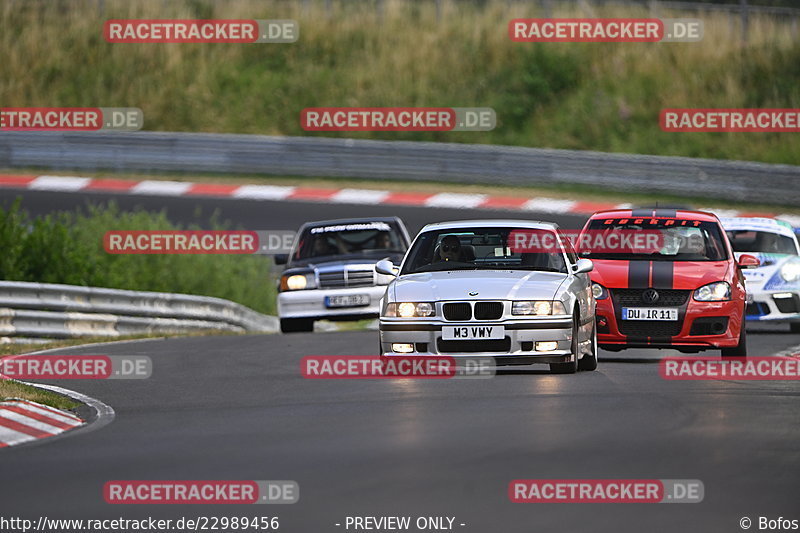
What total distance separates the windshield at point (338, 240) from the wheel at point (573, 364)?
23.9 feet

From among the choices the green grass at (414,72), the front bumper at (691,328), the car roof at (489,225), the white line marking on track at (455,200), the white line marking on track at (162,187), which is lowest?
the front bumper at (691,328)

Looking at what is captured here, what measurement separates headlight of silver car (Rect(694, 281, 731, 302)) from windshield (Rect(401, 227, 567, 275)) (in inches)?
63.1

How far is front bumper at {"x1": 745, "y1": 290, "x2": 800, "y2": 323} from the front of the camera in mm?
19734

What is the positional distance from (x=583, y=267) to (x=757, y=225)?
7440 millimetres

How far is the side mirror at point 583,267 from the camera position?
14.1m

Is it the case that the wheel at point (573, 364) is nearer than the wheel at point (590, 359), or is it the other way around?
the wheel at point (573, 364)

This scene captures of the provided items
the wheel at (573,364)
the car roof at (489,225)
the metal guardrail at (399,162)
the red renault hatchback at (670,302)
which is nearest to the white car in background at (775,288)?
the red renault hatchback at (670,302)

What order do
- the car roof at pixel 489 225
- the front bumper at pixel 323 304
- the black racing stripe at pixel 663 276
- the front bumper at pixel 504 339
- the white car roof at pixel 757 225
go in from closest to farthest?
1. the front bumper at pixel 504 339
2. the car roof at pixel 489 225
3. the black racing stripe at pixel 663 276
4. the front bumper at pixel 323 304
5. the white car roof at pixel 757 225

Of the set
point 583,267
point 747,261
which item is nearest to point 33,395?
point 583,267

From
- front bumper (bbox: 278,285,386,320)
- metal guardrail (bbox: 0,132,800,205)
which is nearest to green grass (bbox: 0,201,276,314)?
metal guardrail (bbox: 0,132,800,205)

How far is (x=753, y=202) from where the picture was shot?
32781mm

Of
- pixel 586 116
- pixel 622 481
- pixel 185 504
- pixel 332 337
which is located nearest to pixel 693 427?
pixel 622 481

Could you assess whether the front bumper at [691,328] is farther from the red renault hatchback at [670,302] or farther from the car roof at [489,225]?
the car roof at [489,225]

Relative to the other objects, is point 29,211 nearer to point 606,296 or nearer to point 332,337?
point 332,337
